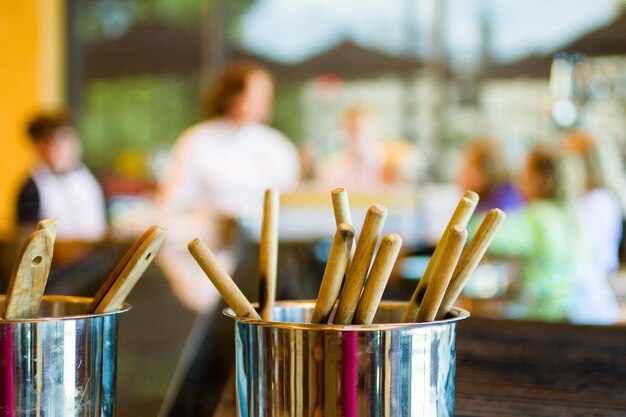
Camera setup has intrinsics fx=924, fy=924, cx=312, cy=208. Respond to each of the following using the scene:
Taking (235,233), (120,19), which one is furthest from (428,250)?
(120,19)

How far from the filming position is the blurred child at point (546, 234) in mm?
3217

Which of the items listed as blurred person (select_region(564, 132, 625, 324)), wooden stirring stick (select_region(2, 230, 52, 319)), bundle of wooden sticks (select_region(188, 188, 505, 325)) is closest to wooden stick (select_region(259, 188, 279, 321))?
bundle of wooden sticks (select_region(188, 188, 505, 325))

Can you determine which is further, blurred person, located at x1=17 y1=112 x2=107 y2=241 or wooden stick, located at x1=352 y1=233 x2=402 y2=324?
blurred person, located at x1=17 y1=112 x2=107 y2=241

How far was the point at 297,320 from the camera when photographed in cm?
72

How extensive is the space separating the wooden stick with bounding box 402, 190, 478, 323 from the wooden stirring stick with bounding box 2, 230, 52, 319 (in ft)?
0.86

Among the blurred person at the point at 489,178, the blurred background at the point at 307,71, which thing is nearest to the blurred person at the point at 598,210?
the blurred person at the point at 489,178

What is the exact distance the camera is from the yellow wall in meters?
6.37

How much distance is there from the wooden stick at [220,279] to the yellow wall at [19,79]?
598 centimetres

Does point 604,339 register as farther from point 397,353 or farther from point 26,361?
point 26,361

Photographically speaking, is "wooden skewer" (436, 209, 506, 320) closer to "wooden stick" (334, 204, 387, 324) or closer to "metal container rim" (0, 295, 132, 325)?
"wooden stick" (334, 204, 387, 324)

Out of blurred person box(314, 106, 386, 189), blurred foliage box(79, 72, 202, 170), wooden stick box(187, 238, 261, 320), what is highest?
blurred foliage box(79, 72, 202, 170)

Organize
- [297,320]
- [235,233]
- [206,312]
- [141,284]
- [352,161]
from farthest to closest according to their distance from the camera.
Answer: [352,161], [235,233], [141,284], [206,312], [297,320]

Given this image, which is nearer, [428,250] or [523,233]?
[523,233]

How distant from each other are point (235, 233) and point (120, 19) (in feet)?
16.2
